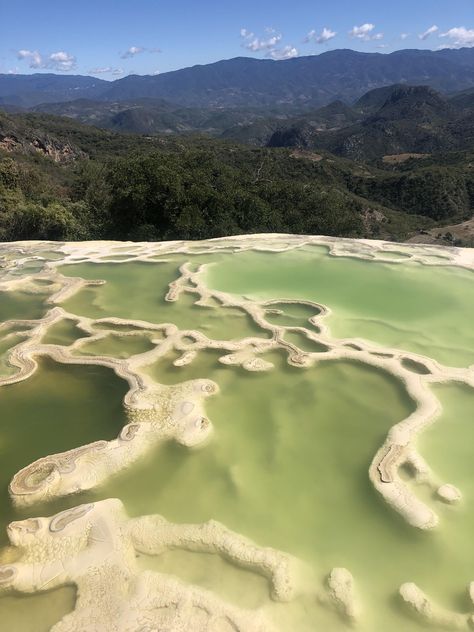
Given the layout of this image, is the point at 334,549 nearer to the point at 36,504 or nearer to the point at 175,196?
the point at 36,504

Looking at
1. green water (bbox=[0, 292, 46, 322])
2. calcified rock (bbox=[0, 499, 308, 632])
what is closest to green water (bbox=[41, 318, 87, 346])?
green water (bbox=[0, 292, 46, 322])

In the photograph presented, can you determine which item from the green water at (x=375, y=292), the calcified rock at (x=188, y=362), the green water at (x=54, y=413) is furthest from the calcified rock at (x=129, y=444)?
the green water at (x=375, y=292)

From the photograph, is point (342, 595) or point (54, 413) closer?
point (342, 595)

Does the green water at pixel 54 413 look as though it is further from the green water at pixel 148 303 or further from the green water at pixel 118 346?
the green water at pixel 148 303

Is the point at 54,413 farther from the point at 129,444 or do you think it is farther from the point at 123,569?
the point at 123,569

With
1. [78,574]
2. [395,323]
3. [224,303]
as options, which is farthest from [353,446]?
[224,303]

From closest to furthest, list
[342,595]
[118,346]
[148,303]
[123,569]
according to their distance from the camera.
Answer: [342,595], [123,569], [118,346], [148,303]

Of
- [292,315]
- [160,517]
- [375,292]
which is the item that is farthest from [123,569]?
[375,292]
